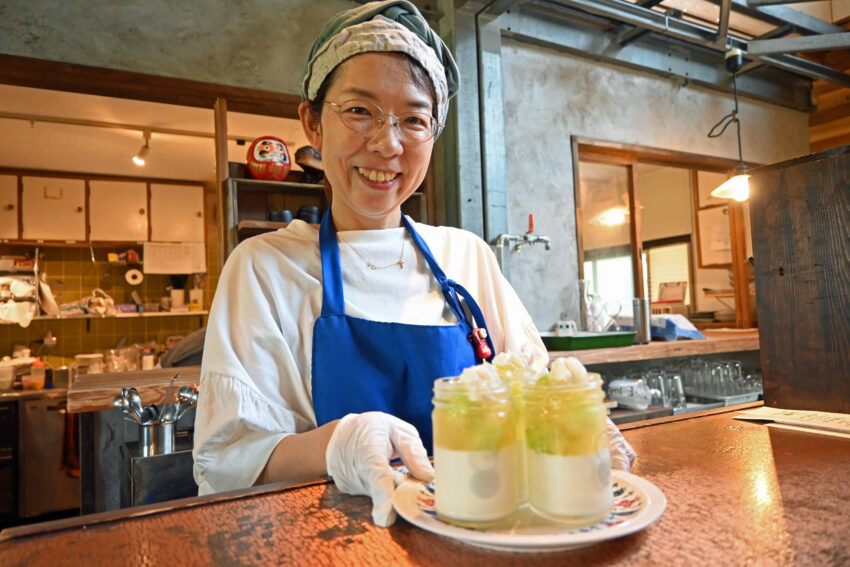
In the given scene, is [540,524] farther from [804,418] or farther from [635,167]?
[635,167]

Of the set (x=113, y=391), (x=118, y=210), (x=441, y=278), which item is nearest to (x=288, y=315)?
(x=441, y=278)

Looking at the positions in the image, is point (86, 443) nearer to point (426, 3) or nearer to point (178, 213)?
point (426, 3)

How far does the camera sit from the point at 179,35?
287 cm

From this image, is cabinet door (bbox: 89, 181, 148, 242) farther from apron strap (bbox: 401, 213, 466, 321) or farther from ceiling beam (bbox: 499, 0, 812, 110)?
apron strap (bbox: 401, 213, 466, 321)

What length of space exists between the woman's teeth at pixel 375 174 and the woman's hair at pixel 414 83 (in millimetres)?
188

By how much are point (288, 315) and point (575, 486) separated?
763 mm

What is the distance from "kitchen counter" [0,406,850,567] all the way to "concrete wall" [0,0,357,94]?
2705 millimetres

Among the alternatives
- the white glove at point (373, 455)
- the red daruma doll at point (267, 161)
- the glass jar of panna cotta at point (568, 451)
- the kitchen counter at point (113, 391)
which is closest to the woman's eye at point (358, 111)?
the white glove at point (373, 455)

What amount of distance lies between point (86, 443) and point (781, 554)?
8.78ft

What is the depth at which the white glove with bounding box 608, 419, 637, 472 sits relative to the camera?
821 millimetres

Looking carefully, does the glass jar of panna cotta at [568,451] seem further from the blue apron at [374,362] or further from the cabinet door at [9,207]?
the cabinet door at [9,207]

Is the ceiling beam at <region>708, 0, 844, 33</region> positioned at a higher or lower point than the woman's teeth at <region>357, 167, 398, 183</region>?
higher

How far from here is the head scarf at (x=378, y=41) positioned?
3.91 feet

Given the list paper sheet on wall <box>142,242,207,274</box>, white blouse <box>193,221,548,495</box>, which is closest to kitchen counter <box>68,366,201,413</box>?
white blouse <box>193,221,548,495</box>
